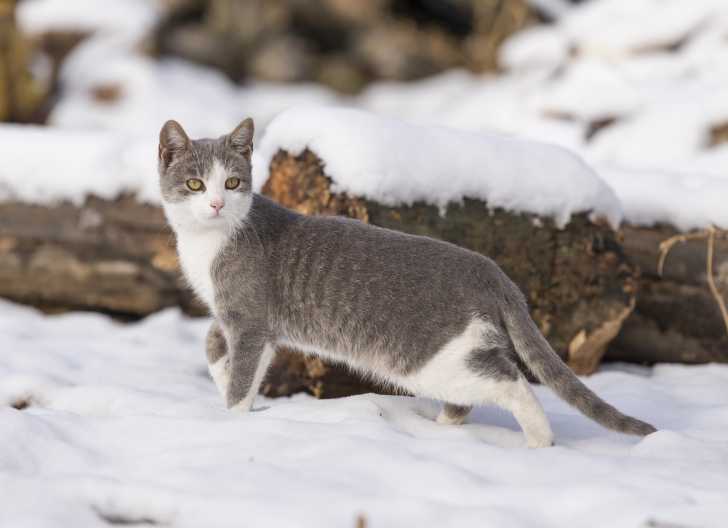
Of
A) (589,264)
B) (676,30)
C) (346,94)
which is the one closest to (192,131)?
(346,94)

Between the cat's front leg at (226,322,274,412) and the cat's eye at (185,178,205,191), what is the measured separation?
68cm

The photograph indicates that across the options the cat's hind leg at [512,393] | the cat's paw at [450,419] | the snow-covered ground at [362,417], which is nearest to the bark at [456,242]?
the snow-covered ground at [362,417]

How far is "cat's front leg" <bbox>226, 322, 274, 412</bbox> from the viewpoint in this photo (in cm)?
353

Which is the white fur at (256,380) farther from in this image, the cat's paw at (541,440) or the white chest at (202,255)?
the cat's paw at (541,440)

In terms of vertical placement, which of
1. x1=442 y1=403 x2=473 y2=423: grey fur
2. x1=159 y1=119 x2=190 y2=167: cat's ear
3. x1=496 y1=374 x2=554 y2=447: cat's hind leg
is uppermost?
x1=159 y1=119 x2=190 y2=167: cat's ear

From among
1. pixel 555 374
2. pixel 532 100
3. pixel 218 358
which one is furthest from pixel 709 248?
pixel 532 100

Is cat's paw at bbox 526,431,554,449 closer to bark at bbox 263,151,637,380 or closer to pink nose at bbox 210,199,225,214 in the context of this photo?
bark at bbox 263,151,637,380

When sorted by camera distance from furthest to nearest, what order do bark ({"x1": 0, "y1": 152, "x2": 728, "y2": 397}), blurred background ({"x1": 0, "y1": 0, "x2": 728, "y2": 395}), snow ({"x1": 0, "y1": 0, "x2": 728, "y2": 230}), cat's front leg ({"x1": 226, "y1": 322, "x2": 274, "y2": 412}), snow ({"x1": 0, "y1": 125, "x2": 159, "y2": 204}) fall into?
snow ({"x1": 0, "y1": 125, "x2": 159, "y2": 204}) < snow ({"x1": 0, "y1": 0, "x2": 728, "y2": 230}) < blurred background ({"x1": 0, "y1": 0, "x2": 728, "y2": 395}) < bark ({"x1": 0, "y1": 152, "x2": 728, "y2": 397}) < cat's front leg ({"x1": 226, "y1": 322, "x2": 274, "y2": 412})

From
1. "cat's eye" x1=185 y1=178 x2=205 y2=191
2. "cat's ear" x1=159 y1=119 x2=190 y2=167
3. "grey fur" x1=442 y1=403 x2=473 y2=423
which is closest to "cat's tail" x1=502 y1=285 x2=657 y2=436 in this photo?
"grey fur" x1=442 y1=403 x2=473 y2=423

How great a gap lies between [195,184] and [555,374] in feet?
5.94

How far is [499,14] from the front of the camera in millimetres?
15273

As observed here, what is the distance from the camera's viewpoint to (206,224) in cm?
356

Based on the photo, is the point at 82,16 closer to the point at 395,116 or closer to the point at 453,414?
the point at 395,116

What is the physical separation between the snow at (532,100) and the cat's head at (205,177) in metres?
0.69
